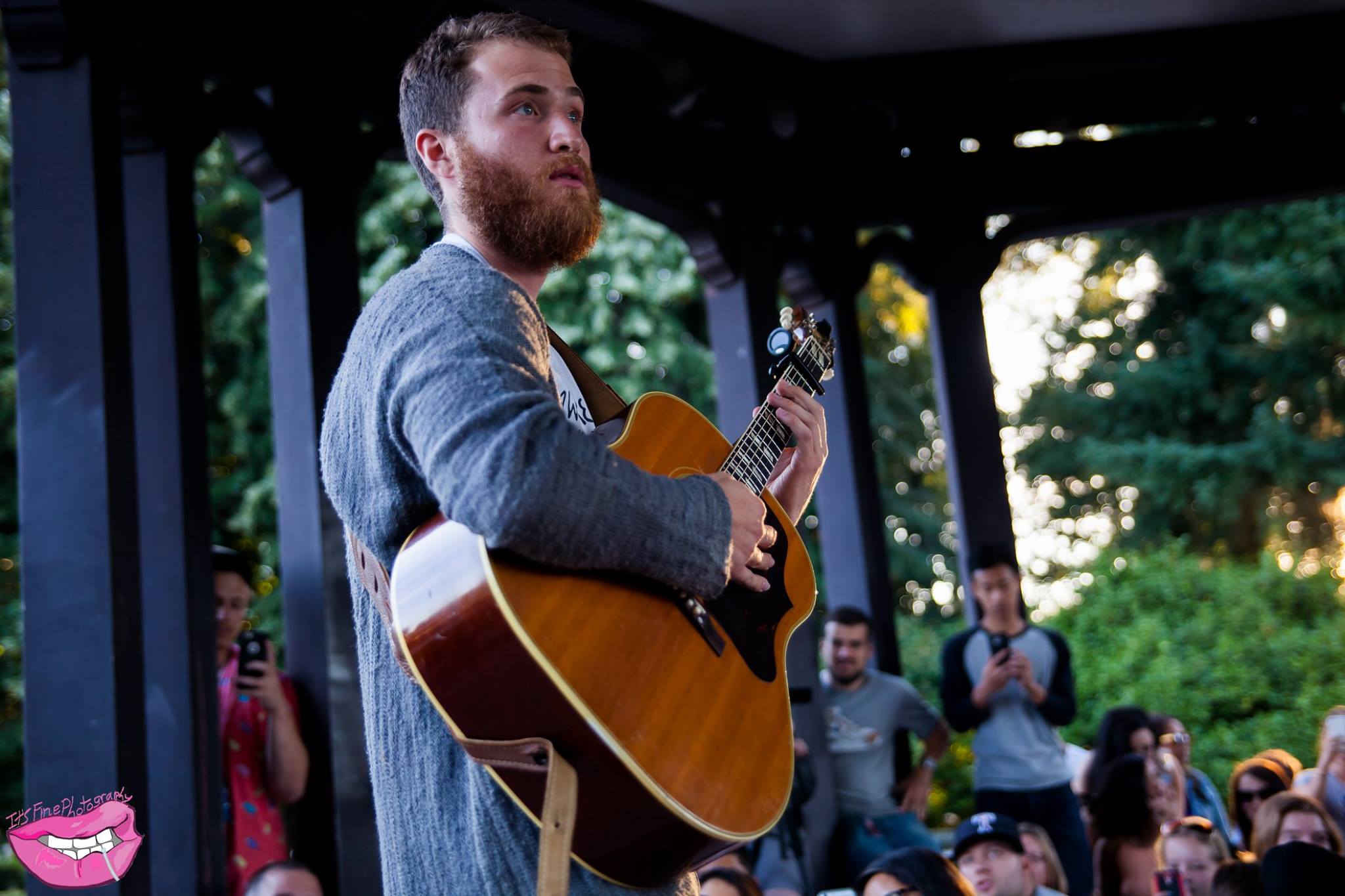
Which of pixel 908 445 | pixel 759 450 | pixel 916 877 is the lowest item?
pixel 916 877

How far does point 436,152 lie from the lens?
5.48 ft

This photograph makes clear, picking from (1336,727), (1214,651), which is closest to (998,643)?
(1336,727)

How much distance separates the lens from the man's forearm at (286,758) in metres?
4.20

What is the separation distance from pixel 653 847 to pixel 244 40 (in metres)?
4.02

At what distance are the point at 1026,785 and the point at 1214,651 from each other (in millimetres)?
5960

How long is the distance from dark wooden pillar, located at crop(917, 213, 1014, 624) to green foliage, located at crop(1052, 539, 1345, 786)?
450cm

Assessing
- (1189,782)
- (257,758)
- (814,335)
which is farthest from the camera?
(1189,782)

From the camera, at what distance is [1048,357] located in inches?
654

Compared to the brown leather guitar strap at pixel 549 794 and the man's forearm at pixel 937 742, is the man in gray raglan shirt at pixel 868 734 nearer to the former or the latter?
the man's forearm at pixel 937 742

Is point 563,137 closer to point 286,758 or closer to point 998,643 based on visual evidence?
point 286,758

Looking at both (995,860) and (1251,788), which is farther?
(1251,788)

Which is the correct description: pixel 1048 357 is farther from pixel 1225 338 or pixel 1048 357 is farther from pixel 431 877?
pixel 431 877

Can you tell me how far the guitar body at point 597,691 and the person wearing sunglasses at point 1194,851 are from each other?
358cm

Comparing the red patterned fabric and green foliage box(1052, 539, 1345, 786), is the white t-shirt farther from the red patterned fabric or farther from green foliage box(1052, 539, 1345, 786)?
green foliage box(1052, 539, 1345, 786)
